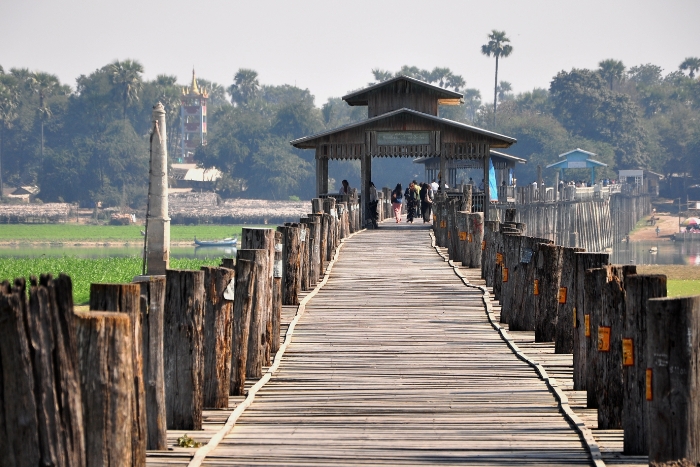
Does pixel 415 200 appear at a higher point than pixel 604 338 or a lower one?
higher

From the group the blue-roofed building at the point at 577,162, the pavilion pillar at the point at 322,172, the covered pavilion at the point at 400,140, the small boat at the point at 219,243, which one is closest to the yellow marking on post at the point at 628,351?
the covered pavilion at the point at 400,140

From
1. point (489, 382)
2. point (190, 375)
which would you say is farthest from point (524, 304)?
point (190, 375)

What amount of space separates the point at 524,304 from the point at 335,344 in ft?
8.46

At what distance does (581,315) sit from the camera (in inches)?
386

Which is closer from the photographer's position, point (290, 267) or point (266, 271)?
point (266, 271)

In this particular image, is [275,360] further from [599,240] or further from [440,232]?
→ [599,240]

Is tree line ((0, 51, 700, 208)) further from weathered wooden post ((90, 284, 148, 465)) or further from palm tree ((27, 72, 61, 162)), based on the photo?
weathered wooden post ((90, 284, 148, 465))

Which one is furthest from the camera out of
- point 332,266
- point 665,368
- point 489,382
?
point 332,266

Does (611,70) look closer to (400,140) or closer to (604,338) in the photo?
(400,140)

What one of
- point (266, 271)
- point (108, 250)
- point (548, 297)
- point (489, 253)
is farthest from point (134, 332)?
point (108, 250)

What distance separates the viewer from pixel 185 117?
146 metres

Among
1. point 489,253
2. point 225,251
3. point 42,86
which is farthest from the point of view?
point 42,86

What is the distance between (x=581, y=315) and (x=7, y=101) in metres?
115

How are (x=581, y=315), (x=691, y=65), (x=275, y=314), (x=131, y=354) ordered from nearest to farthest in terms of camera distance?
(x=131, y=354)
(x=581, y=315)
(x=275, y=314)
(x=691, y=65)
